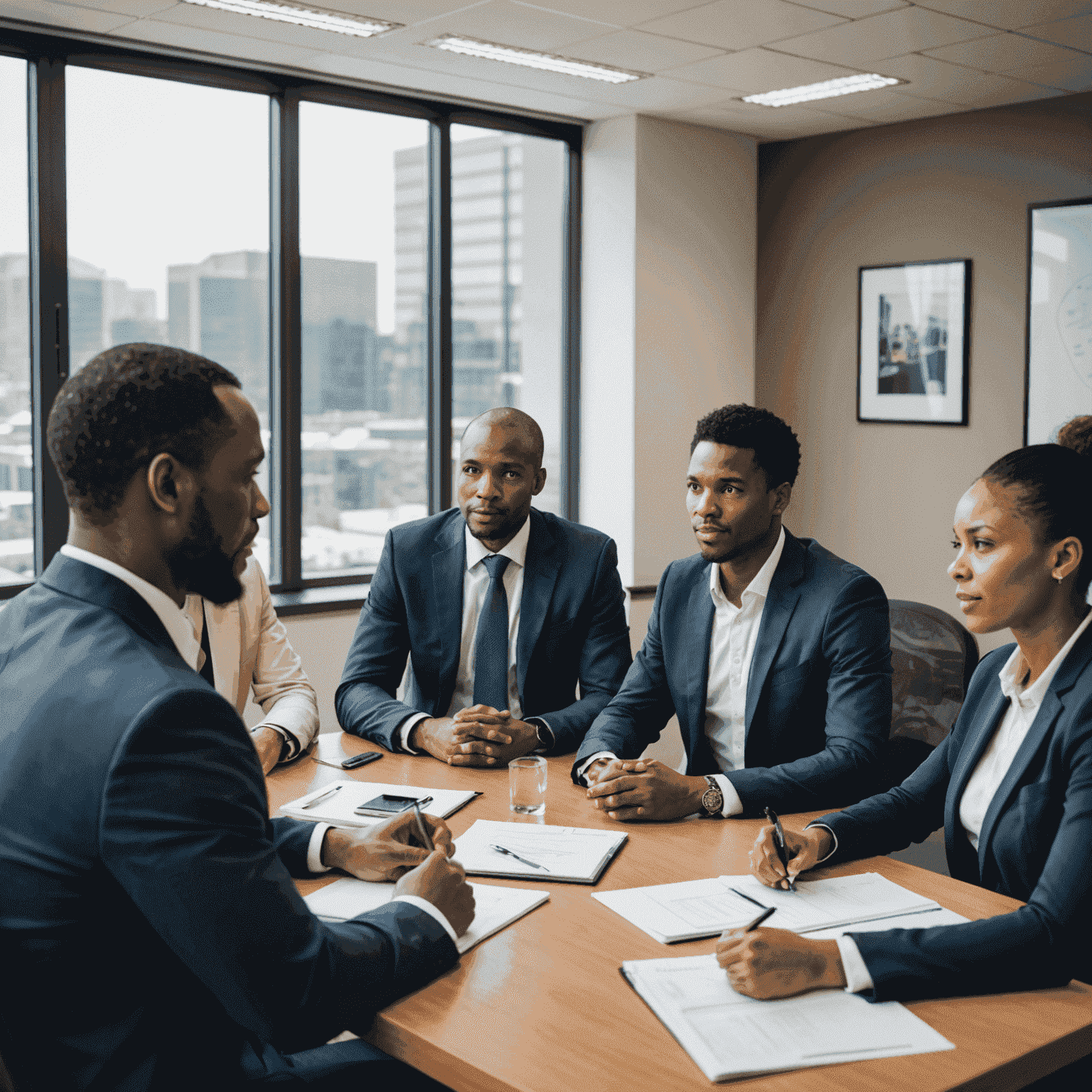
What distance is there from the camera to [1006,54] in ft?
14.0

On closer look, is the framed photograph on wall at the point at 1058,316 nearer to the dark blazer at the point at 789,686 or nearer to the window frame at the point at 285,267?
the window frame at the point at 285,267

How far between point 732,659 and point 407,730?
28.2 inches

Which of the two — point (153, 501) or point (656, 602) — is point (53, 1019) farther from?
point (656, 602)

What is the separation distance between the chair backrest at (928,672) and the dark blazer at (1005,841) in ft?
2.77

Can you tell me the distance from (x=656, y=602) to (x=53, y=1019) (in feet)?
5.66

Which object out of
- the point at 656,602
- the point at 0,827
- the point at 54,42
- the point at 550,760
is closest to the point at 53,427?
the point at 0,827

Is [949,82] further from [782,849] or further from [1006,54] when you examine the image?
[782,849]

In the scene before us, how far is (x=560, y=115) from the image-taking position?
539 centimetres

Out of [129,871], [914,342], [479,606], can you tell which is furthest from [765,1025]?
[914,342]

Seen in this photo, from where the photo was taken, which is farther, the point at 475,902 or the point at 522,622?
the point at 522,622

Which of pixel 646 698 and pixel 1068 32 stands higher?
pixel 1068 32

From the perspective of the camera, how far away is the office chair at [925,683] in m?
2.80

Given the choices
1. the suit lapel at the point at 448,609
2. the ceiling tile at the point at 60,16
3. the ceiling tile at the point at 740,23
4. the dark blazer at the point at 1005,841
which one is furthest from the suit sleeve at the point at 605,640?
the ceiling tile at the point at 60,16

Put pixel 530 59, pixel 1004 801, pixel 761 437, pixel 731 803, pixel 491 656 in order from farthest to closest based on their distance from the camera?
pixel 530 59 < pixel 491 656 < pixel 761 437 < pixel 731 803 < pixel 1004 801
